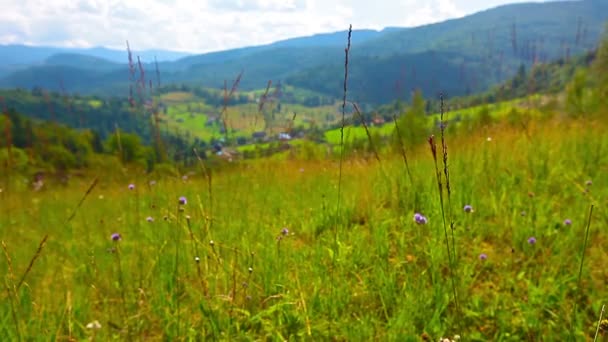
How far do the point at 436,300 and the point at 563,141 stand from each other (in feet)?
11.2

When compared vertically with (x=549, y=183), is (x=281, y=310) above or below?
below

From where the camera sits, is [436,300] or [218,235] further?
→ [218,235]

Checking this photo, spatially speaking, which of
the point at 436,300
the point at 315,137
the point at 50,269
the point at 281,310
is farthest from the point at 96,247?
the point at 315,137

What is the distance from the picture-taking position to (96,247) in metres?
3.49

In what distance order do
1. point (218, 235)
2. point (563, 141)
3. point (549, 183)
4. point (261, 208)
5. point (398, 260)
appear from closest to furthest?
1. point (398, 260)
2. point (218, 235)
3. point (549, 183)
4. point (261, 208)
5. point (563, 141)

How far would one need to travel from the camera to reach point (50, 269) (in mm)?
3074

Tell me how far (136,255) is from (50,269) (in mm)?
674

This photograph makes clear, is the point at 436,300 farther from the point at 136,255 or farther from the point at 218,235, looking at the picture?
the point at 136,255

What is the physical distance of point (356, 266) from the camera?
2.39m

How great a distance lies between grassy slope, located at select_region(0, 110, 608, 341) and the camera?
195 centimetres

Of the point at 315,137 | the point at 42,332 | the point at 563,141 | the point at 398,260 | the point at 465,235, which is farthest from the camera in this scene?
the point at 315,137

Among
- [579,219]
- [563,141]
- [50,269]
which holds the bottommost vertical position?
[50,269]

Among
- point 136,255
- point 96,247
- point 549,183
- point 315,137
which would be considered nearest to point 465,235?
point 549,183

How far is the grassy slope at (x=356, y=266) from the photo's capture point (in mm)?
1953
